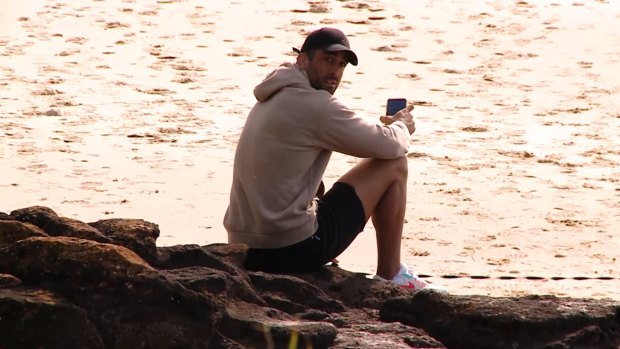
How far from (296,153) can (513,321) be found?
160 cm

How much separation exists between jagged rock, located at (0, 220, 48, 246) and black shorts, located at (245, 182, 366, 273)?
1.35 meters

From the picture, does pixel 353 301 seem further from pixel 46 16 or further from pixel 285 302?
pixel 46 16

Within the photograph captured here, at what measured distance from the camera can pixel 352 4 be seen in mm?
14516

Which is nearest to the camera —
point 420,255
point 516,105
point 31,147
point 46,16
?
point 420,255

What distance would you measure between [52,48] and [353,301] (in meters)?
8.12

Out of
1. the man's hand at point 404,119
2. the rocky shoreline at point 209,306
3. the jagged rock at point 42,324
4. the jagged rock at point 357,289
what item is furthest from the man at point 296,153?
the jagged rock at point 42,324

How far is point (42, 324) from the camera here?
425 centimetres

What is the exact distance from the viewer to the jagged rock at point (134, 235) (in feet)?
16.2

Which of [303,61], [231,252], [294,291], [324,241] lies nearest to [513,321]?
[294,291]

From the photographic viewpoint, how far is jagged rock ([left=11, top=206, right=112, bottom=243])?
4.89 meters

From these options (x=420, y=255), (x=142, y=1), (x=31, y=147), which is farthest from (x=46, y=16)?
(x=420, y=255)

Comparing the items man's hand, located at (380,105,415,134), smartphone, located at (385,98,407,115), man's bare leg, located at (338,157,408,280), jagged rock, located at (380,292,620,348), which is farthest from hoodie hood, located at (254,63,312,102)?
jagged rock, located at (380,292,620,348)

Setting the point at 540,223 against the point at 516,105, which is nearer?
the point at 540,223

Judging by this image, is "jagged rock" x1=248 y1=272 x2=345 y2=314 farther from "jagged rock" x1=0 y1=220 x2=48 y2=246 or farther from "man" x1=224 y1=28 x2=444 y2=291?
"man" x1=224 y1=28 x2=444 y2=291
